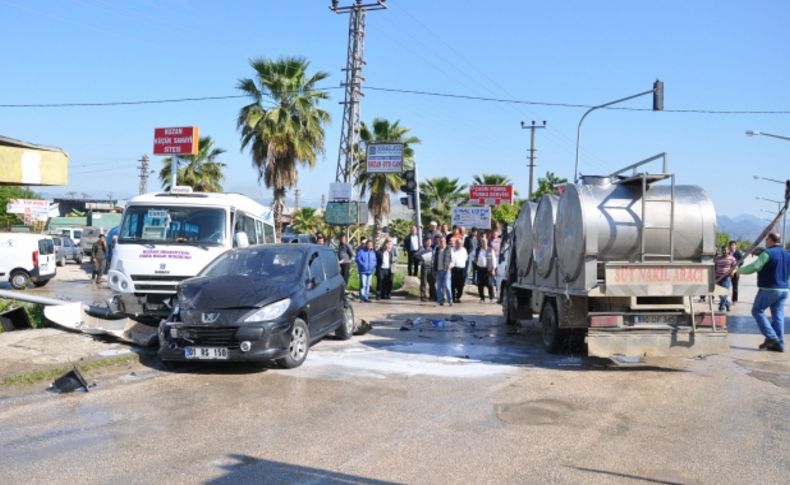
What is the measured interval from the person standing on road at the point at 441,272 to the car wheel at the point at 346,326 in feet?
20.5

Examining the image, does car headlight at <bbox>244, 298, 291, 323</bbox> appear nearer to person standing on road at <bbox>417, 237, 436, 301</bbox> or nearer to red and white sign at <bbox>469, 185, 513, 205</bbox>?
person standing on road at <bbox>417, 237, 436, 301</bbox>

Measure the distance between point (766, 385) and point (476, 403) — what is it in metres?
3.77

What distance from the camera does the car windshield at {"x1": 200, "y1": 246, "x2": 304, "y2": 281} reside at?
32.4ft

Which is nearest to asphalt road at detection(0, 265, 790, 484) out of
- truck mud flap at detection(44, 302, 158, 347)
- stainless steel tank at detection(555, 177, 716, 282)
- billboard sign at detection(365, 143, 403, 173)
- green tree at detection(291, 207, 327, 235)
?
truck mud flap at detection(44, 302, 158, 347)

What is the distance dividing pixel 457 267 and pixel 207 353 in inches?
423

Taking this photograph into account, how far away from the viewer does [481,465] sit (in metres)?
5.29

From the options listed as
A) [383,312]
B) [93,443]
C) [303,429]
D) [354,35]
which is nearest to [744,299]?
[383,312]

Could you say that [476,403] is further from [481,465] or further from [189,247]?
[189,247]

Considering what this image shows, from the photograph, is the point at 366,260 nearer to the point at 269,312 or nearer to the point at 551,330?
the point at 551,330

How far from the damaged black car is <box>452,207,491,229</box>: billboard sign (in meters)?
17.9

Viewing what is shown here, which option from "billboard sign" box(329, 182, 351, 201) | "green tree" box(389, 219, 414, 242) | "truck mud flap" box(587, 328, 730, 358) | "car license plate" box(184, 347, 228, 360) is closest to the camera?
"car license plate" box(184, 347, 228, 360)

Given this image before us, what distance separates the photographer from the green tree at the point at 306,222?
5075 cm

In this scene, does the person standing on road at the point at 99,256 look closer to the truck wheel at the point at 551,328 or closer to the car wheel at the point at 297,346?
the car wheel at the point at 297,346

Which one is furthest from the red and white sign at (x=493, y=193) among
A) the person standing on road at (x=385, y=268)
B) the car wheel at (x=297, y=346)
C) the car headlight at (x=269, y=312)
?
the car headlight at (x=269, y=312)
